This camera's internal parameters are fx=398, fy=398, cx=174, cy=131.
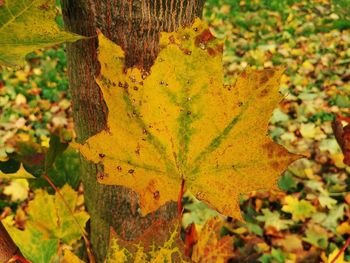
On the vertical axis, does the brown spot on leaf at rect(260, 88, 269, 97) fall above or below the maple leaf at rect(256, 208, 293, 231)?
above

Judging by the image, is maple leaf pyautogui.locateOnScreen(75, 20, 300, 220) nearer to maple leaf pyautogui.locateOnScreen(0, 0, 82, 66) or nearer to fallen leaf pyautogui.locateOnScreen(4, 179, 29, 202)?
maple leaf pyautogui.locateOnScreen(0, 0, 82, 66)

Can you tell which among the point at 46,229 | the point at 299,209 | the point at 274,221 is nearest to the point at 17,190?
the point at 46,229

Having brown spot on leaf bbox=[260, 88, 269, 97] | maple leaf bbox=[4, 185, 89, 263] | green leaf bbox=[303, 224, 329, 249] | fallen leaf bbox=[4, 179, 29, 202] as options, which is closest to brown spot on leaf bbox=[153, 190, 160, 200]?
brown spot on leaf bbox=[260, 88, 269, 97]

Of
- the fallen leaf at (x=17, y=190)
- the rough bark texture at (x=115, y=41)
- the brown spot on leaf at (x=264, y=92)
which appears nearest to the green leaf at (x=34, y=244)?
the rough bark texture at (x=115, y=41)

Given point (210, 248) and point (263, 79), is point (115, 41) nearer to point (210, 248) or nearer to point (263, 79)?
point (263, 79)

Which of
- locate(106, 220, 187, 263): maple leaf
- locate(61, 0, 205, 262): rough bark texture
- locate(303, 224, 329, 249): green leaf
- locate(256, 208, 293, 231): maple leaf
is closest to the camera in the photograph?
locate(106, 220, 187, 263): maple leaf

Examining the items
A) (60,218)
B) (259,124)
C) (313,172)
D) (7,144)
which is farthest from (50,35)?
(7,144)

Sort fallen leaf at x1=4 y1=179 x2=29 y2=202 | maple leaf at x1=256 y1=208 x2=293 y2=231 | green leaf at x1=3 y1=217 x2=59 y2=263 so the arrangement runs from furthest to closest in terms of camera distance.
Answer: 1. fallen leaf at x1=4 y1=179 x2=29 y2=202
2. maple leaf at x1=256 y1=208 x2=293 y2=231
3. green leaf at x1=3 y1=217 x2=59 y2=263
